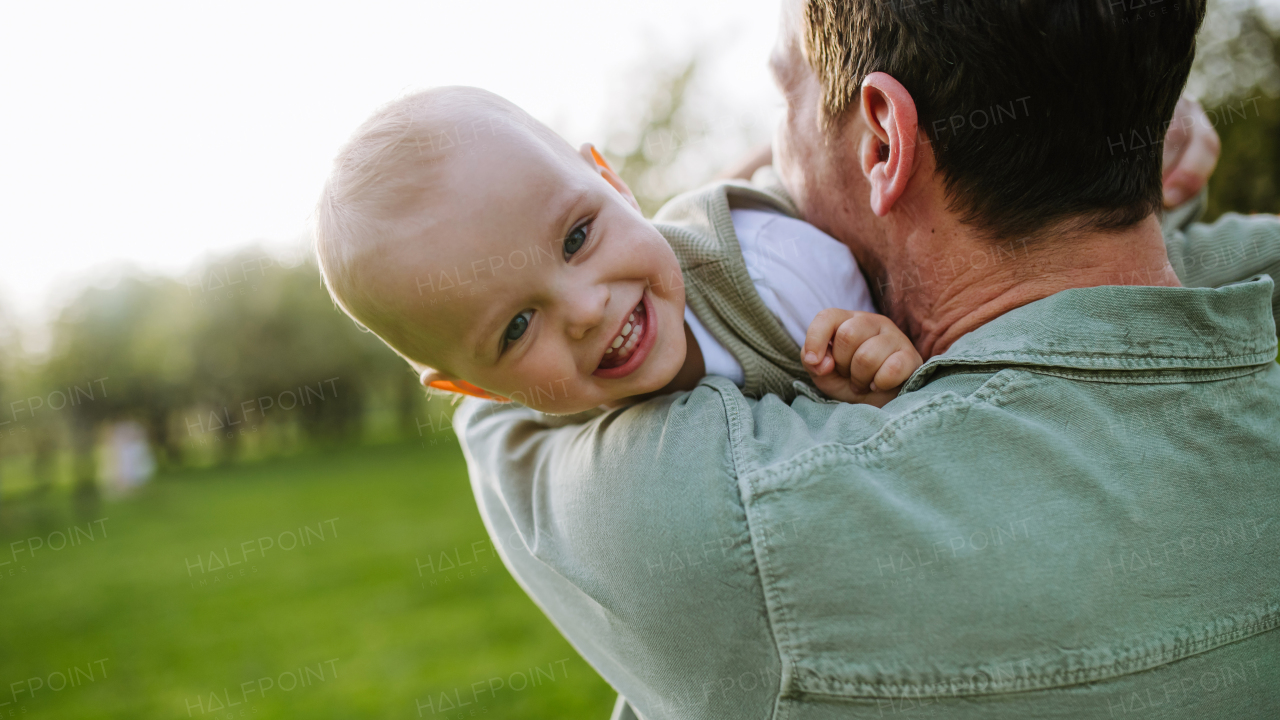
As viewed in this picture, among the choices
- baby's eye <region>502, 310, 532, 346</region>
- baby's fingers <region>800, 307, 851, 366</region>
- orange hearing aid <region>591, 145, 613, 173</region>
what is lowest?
baby's fingers <region>800, 307, 851, 366</region>

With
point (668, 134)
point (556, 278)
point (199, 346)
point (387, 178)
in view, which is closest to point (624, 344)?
point (556, 278)

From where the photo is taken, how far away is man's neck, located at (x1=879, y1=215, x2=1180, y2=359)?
1339 millimetres

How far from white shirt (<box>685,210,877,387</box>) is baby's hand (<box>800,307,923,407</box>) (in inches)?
3.4

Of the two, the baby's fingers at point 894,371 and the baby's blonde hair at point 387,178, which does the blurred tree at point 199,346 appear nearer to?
the baby's blonde hair at point 387,178

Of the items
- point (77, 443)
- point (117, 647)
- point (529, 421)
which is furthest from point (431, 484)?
point (529, 421)

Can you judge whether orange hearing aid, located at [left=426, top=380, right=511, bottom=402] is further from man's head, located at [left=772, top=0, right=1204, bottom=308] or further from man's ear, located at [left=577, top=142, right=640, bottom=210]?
man's head, located at [left=772, top=0, right=1204, bottom=308]

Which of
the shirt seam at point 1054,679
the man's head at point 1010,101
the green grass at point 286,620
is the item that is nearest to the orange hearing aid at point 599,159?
the man's head at point 1010,101

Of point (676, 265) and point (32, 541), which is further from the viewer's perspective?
point (32, 541)

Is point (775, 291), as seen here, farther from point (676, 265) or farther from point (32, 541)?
point (32, 541)

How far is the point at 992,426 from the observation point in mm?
1104

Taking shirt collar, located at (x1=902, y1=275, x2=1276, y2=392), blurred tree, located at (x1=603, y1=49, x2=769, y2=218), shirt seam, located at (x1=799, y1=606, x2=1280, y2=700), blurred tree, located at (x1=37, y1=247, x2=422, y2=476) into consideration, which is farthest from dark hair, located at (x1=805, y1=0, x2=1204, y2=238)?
blurred tree, located at (x1=37, y1=247, x2=422, y2=476)

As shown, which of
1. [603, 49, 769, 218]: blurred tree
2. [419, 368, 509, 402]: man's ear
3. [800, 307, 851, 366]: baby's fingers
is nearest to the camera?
[800, 307, 851, 366]: baby's fingers

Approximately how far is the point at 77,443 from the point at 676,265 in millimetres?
21656

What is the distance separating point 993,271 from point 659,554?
2.63ft
